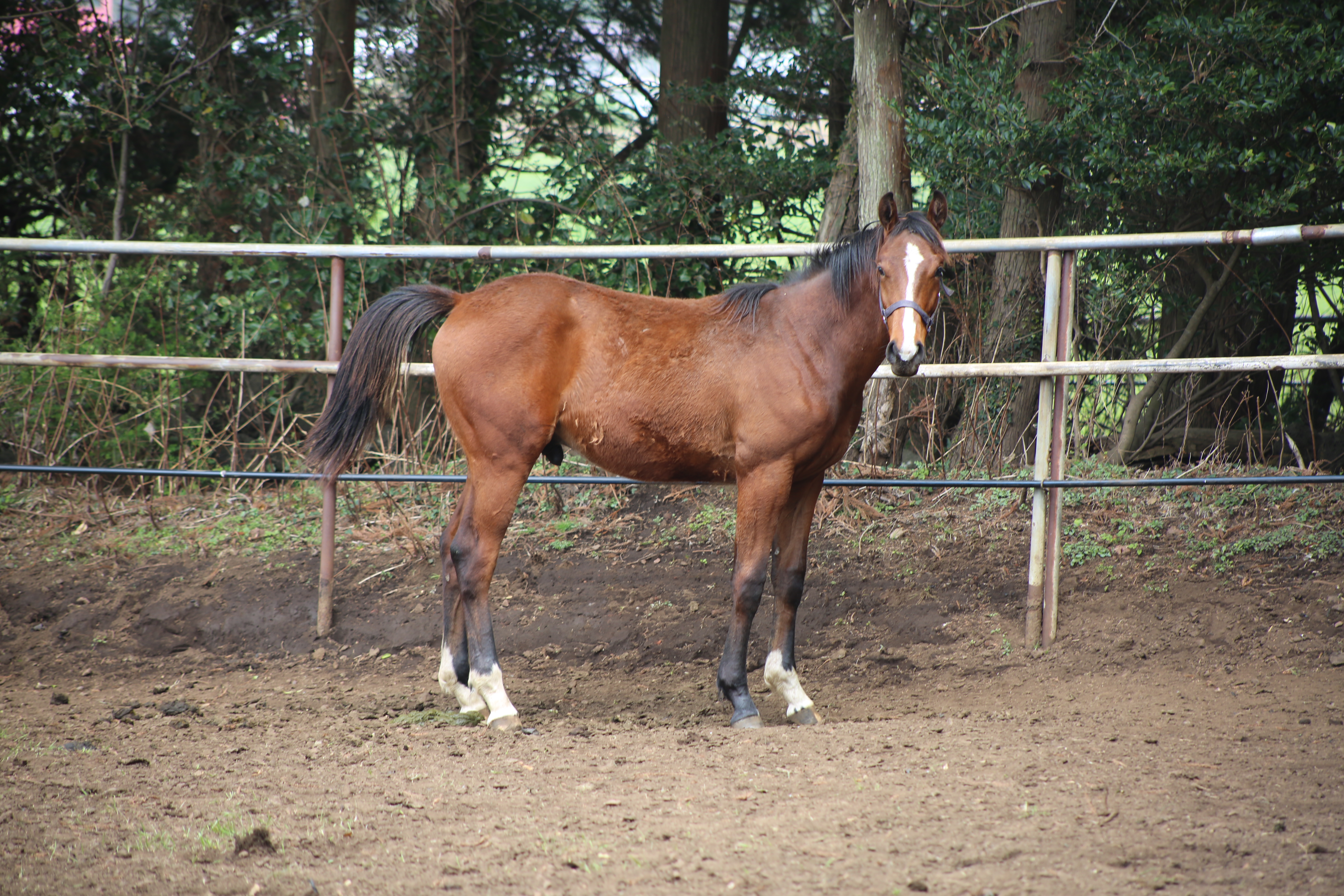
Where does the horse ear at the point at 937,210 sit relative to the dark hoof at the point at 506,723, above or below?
above

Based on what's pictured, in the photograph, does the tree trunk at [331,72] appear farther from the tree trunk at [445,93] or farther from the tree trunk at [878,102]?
the tree trunk at [878,102]

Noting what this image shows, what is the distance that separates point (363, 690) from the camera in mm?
4340

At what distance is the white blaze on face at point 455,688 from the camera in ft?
12.9

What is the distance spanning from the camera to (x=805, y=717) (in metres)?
3.82

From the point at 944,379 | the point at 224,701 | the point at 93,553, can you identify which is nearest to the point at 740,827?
the point at 224,701


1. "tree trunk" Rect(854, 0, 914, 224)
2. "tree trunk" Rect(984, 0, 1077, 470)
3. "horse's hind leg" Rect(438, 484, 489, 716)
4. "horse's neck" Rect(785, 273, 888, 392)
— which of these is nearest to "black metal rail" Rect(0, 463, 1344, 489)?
"horse's hind leg" Rect(438, 484, 489, 716)

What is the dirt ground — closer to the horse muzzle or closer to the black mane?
the horse muzzle

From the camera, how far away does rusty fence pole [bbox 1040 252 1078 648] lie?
14.3ft

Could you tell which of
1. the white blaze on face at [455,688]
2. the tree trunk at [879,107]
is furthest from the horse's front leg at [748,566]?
→ the tree trunk at [879,107]

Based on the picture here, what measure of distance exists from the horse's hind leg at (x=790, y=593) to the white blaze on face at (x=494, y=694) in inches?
40.8

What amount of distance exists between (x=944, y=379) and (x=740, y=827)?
384 centimetres

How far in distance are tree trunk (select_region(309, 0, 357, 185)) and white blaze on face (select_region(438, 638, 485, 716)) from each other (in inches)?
218

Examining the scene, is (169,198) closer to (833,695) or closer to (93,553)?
(93,553)

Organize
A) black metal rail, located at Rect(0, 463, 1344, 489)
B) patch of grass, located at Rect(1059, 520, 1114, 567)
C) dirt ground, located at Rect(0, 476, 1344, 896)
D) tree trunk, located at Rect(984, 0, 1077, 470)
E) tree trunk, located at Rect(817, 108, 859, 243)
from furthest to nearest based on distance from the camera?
tree trunk, located at Rect(817, 108, 859, 243) → tree trunk, located at Rect(984, 0, 1077, 470) → patch of grass, located at Rect(1059, 520, 1114, 567) → black metal rail, located at Rect(0, 463, 1344, 489) → dirt ground, located at Rect(0, 476, 1344, 896)
